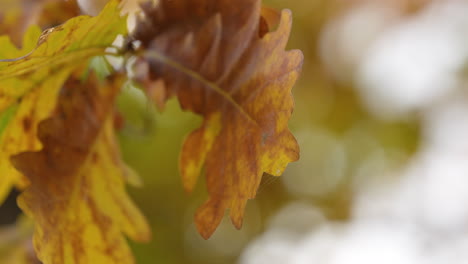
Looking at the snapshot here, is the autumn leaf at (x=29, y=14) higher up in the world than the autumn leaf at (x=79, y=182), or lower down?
higher up

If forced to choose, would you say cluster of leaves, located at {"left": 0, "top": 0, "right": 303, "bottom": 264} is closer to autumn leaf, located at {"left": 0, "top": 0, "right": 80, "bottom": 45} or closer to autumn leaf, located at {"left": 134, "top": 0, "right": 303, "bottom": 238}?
autumn leaf, located at {"left": 134, "top": 0, "right": 303, "bottom": 238}

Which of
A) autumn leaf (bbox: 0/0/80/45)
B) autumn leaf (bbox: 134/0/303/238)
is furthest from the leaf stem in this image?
autumn leaf (bbox: 0/0/80/45)

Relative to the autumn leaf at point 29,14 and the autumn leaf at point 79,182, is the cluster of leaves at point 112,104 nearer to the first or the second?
the autumn leaf at point 79,182

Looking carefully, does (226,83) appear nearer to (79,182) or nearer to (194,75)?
(194,75)

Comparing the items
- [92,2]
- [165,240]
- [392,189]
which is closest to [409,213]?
[392,189]

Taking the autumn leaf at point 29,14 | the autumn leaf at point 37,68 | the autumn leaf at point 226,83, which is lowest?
the autumn leaf at point 226,83

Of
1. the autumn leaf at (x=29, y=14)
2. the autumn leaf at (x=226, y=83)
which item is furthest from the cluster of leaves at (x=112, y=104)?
the autumn leaf at (x=29, y=14)

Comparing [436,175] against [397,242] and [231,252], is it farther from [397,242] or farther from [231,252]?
[231,252]
